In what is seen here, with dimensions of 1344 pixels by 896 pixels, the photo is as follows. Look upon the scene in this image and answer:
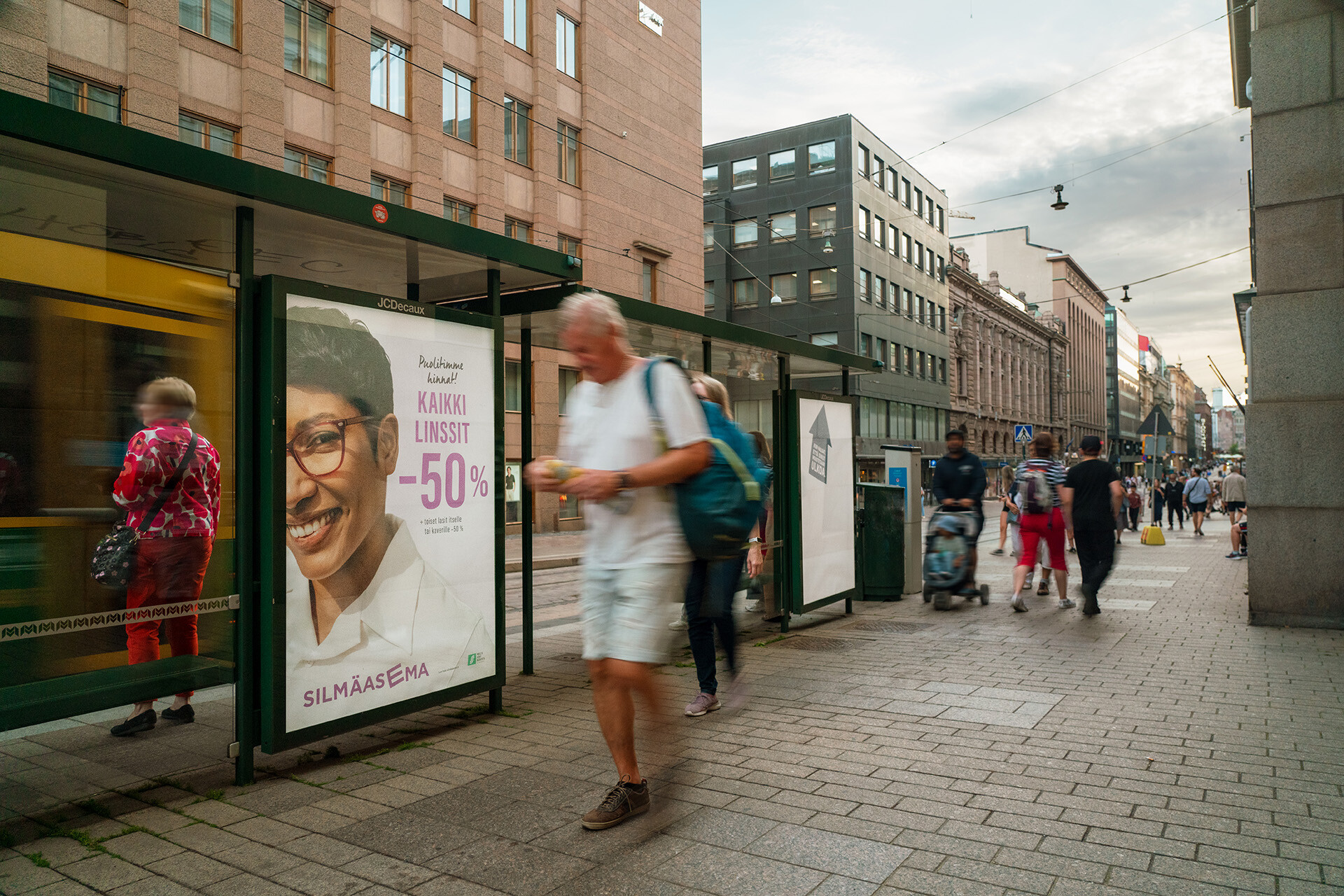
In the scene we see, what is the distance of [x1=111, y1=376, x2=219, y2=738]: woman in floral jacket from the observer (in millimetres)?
4875

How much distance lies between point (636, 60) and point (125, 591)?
31058 mm

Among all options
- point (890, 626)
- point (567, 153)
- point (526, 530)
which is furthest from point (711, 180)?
point (526, 530)

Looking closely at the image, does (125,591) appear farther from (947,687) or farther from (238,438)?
(947,687)

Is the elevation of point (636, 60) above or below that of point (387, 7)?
above

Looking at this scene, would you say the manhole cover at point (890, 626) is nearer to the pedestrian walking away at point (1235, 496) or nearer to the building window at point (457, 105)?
the pedestrian walking away at point (1235, 496)

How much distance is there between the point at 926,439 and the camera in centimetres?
6038

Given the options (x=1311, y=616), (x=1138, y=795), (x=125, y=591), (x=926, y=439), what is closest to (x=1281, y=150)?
(x=1311, y=616)

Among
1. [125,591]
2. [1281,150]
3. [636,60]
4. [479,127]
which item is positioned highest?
[636,60]

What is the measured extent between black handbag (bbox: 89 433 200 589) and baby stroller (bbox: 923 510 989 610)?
7064 mm

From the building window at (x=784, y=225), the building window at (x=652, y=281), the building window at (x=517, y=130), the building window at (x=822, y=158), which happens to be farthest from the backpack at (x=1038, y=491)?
the building window at (x=822, y=158)

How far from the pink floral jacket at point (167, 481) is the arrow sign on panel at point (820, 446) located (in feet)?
15.8

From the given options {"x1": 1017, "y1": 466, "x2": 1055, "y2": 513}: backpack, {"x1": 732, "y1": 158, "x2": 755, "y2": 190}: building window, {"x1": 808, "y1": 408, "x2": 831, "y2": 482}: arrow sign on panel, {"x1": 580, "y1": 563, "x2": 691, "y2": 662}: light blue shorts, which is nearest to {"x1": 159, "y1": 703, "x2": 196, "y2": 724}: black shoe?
{"x1": 580, "y1": 563, "x2": 691, "y2": 662}: light blue shorts

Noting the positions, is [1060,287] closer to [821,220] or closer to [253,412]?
[821,220]

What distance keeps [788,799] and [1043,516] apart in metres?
6.89
